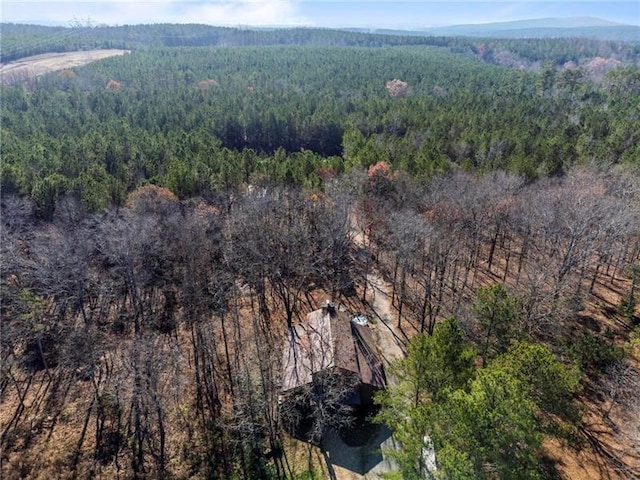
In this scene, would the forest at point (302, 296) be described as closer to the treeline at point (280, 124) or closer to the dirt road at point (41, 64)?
the treeline at point (280, 124)

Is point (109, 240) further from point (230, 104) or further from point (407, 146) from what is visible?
point (230, 104)

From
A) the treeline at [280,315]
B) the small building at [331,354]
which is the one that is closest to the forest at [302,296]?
the treeline at [280,315]

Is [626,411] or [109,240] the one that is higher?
[109,240]

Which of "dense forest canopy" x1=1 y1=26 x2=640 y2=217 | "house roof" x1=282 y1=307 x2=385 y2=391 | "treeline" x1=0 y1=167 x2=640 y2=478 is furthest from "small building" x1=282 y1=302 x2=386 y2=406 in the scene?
"dense forest canopy" x1=1 y1=26 x2=640 y2=217

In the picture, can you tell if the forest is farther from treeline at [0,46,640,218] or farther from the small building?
the small building

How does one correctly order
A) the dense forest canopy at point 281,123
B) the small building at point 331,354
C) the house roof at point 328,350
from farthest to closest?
the dense forest canopy at point 281,123 → the house roof at point 328,350 → the small building at point 331,354

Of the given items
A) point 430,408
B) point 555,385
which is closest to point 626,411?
point 555,385

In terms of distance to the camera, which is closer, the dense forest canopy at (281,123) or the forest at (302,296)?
the forest at (302,296)
